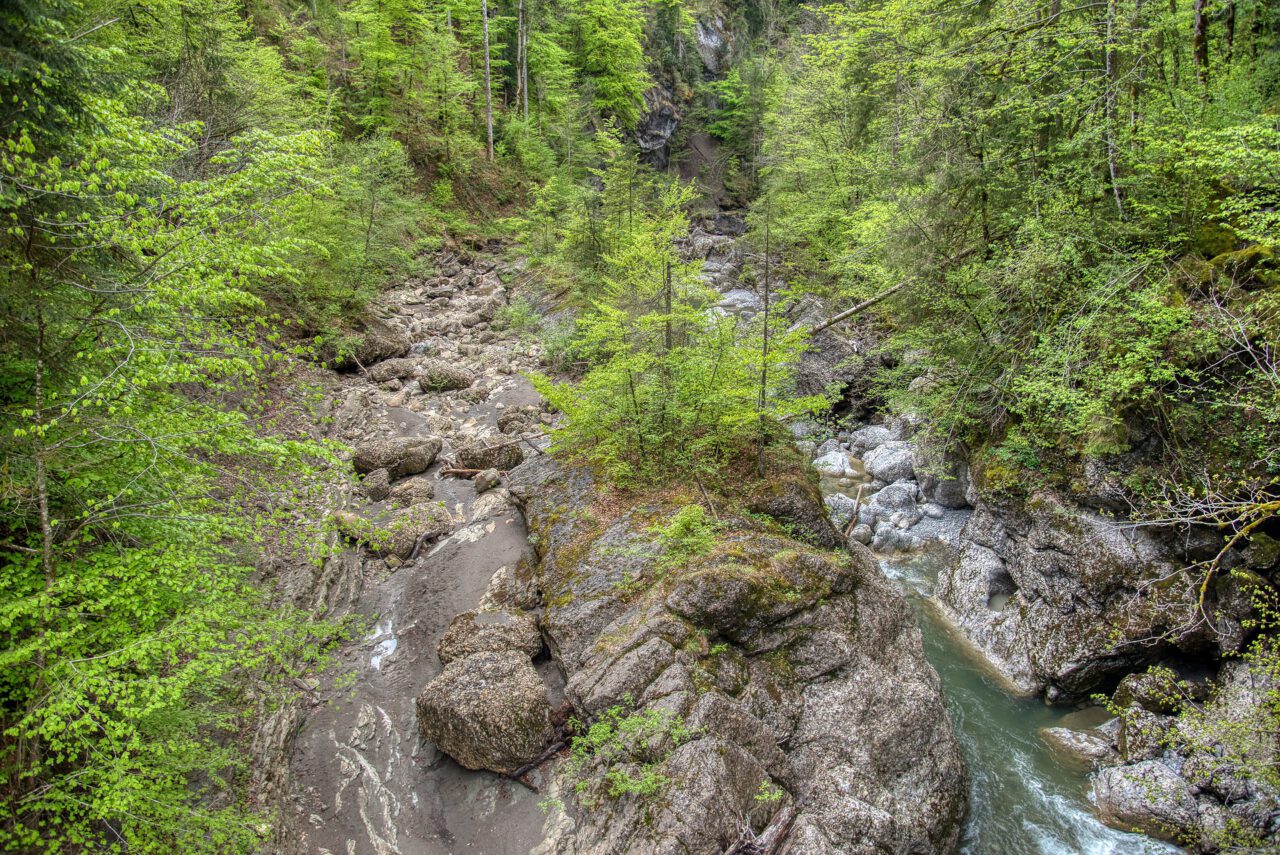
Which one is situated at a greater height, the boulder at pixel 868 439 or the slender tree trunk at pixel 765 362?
the slender tree trunk at pixel 765 362

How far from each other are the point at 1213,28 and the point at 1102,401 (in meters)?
8.30

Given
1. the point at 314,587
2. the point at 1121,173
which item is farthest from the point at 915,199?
the point at 314,587

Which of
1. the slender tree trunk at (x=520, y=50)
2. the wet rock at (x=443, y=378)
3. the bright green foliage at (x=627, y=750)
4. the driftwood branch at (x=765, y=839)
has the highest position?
the slender tree trunk at (x=520, y=50)

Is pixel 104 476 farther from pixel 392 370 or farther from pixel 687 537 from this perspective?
pixel 392 370

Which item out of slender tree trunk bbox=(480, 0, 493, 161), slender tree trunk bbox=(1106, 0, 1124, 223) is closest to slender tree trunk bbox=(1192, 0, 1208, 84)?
slender tree trunk bbox=(1106, 0, 1124, 223)

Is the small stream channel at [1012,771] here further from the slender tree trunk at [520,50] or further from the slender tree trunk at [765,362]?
the slender tree trunk at [520,50]

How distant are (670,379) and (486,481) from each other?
5.46 meters

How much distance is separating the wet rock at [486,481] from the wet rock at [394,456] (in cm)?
163

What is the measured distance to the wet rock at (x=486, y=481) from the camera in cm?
1310

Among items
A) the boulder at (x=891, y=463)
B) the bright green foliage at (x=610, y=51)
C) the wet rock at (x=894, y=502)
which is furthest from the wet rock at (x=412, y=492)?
the bright green foliage at (x=610, y=51)

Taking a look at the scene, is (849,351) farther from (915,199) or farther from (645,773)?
(645,773)

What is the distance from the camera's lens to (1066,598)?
9680 mm

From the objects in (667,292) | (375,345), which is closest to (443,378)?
(375,345)

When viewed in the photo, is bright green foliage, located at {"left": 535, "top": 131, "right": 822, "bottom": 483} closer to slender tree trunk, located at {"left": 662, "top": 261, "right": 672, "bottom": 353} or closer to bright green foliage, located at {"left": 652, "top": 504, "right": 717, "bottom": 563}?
slender tree trunk, located at {"left": 662, "top": 261, "right": 672, "bottom": 353}
